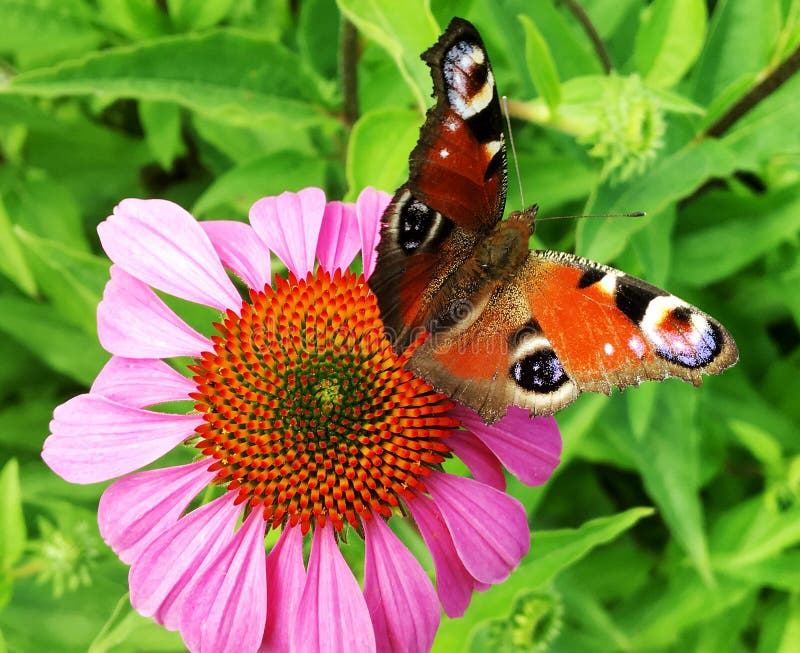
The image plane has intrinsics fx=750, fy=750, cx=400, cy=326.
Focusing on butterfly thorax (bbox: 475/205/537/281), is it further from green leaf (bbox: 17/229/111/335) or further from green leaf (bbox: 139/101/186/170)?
green leaf (bbox: 139/101/186/170)

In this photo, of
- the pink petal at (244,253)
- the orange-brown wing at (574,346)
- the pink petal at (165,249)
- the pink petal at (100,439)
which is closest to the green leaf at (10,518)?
the pink petal at (100,439)

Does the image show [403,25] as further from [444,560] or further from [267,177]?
[444,560]

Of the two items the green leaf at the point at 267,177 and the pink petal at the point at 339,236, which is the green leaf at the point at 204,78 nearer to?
the green leaf at the point at 267,177

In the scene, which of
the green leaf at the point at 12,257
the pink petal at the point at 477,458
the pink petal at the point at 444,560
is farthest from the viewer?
the green leaf at the point at 12,257

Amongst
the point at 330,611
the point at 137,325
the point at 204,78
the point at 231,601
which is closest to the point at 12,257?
the point at 137,325

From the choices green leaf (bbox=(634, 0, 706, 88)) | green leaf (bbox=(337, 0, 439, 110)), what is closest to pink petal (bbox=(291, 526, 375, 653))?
green leaf (bbox=(337, 0, 439, 110))

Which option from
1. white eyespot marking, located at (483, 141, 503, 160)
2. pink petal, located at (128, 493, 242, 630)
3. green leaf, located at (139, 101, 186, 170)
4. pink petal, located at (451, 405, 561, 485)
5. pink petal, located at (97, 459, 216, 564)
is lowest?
pink petal, located at (128, 493, 242, 630)
